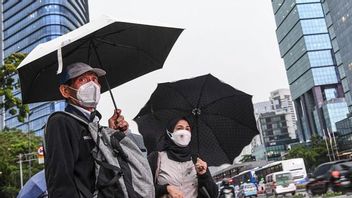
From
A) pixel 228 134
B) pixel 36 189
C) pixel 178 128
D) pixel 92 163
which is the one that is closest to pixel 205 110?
pixel 228 134

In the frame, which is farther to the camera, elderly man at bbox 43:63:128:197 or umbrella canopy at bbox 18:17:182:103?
umbrella canopy at bbox 18:17:182:103

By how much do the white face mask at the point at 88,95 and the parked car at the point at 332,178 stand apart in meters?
15.0

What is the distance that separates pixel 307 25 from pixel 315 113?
23.1m

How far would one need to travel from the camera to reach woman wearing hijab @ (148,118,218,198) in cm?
366

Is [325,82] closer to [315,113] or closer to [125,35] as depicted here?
[315,113]

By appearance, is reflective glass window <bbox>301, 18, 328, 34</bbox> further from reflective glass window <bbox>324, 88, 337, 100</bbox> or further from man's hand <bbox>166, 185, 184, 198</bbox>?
man's hand <bbox>166, 185, 184, 198</bbox>

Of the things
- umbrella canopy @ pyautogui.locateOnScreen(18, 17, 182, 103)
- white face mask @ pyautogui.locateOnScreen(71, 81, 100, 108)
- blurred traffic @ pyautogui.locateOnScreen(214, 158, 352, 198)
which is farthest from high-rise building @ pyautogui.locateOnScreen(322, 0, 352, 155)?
white face mask @ pyautogui.locateOnScreen(71, 81, 100, 108)

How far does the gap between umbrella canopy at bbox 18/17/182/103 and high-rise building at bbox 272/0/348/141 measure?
102331mm

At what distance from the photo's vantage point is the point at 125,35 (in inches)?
145

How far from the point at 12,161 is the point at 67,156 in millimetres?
38458

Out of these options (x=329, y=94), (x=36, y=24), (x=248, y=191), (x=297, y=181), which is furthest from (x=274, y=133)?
(x=248, y=191)

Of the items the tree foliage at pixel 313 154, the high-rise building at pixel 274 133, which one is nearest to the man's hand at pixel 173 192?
the tree foliage at pixel 313 154

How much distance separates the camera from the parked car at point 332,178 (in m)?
16.1

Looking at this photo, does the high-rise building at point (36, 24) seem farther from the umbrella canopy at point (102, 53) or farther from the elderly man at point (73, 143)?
the elderly man at point (73, 143)
